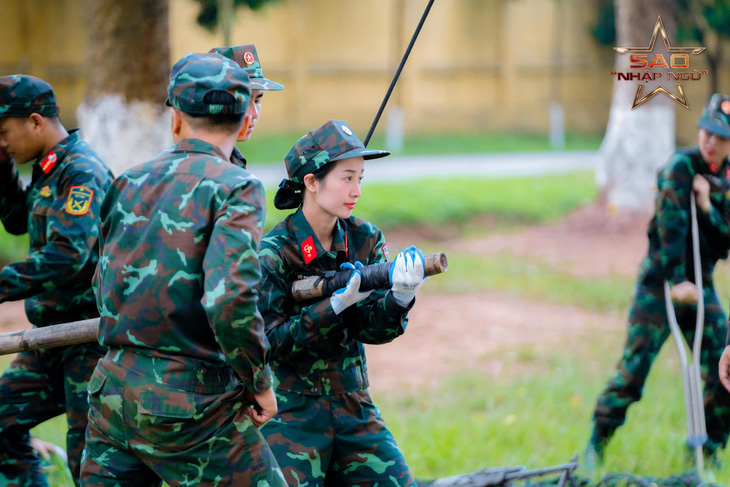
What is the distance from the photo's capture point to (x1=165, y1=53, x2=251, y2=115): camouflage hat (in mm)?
2814

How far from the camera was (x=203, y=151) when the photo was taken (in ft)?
9.46

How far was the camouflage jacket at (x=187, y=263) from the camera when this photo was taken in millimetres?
2672

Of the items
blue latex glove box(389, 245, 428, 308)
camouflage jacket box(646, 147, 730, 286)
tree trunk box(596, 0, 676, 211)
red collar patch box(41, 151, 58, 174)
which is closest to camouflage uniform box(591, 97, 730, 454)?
camouflage jacket box(646, 147, 730, 286)

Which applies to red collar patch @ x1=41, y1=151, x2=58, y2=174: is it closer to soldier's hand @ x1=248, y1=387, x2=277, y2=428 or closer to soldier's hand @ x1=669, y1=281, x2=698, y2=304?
soldier's hand @ x1=248, y1=387, x2=277, y2=428

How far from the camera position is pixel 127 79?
827 cm

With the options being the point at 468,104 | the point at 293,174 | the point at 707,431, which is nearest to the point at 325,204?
the point at 293,174

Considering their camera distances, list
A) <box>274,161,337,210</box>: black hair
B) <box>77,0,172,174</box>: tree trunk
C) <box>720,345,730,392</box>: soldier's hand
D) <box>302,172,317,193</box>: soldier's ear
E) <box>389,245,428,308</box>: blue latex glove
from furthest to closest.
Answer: <box>77,0,172,174</box>: tree trunk
<box>720,345,730,392</box>: soldier's hand
<box>274,161,337,210</box>: black hair
<box>302,172,317,193</box>: soldier's ear
<box>389,245,428,308</box>: blue latex glove

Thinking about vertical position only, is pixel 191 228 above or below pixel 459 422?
above

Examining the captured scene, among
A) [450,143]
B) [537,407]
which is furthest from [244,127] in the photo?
[450,143]

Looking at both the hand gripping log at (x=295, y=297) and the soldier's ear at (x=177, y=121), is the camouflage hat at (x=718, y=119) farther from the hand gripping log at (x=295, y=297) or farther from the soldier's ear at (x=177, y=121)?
the soldier's ear at (x=177, y=121)

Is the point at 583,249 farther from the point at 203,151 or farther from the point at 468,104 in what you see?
the point at 468,104

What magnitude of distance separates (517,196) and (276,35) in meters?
12.1

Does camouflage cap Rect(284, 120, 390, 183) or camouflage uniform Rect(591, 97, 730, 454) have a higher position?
camouflage cap Rect(284, 120, 390, 183)

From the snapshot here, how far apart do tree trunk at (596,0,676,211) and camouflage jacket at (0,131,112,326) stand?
990 centimetres
